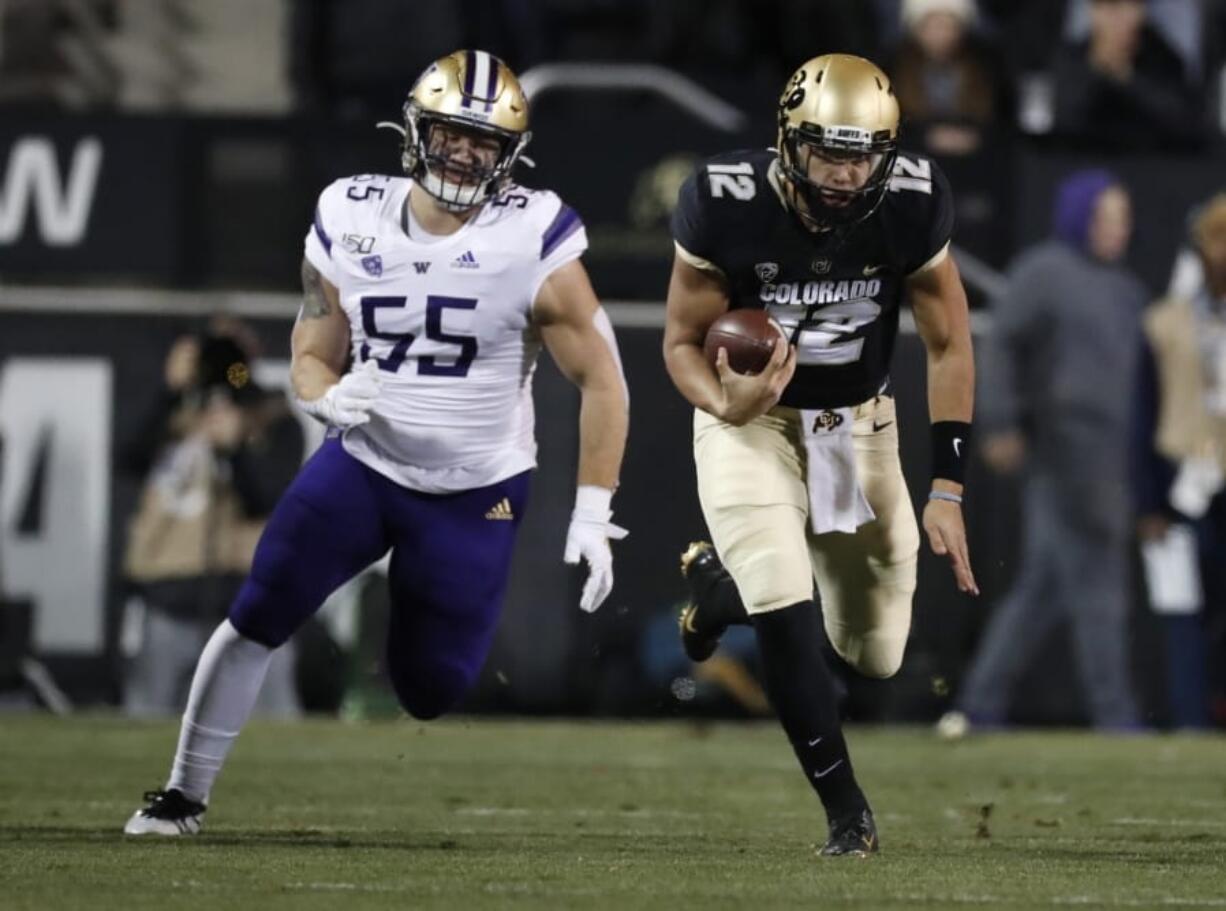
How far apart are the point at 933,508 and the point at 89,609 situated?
209 inches

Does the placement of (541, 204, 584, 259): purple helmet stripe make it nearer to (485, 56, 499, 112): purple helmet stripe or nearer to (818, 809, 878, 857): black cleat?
(485, 56, 499, 112): purple helmet stripe

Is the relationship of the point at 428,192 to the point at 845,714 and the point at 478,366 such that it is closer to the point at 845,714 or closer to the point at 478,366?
the point at 478,366

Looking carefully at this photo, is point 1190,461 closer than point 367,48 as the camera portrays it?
Yes

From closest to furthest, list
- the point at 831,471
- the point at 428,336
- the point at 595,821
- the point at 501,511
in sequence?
the point at 831,471
the point at 428,336
the point at 501,511
the point at 595,821

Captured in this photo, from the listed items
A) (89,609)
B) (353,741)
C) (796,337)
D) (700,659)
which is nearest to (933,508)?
(796,337)

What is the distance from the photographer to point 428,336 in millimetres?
6633

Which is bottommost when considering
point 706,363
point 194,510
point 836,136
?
point 194,510

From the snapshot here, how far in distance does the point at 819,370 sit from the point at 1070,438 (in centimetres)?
468

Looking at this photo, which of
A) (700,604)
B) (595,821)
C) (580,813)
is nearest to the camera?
(700,604)

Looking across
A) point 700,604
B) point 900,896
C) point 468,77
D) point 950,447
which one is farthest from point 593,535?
point 900,896

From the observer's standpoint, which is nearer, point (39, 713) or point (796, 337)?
point (796, 337)

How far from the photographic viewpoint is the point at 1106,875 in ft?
19.1

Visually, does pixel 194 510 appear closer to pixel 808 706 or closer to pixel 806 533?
pixel 806 533

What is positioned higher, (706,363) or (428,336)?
(706,363)
